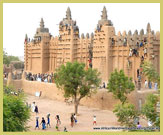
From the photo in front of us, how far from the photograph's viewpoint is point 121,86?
25641mm

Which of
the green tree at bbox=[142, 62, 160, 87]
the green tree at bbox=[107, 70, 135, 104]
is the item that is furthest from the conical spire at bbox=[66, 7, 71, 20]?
the green tree at bbox=[142, 62, 160, 87]

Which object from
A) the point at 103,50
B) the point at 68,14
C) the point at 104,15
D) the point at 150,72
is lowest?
the point at 150,72

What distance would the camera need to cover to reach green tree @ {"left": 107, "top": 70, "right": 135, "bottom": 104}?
83.7 feet

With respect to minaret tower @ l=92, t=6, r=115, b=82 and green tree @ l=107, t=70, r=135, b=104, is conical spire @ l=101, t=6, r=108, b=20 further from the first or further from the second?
green tree @ l=107, t=70, r=135, b=104

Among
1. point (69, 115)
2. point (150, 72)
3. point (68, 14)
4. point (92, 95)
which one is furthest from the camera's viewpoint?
point (68, 14)

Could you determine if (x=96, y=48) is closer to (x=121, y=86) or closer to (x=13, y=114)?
(x=121, y=86)

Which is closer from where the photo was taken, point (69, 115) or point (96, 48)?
point (69, 115)

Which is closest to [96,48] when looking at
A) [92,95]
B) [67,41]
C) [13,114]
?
[67,41]

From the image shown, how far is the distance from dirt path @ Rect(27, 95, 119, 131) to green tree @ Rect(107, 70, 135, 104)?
1761 millimetres

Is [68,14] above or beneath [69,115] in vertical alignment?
above

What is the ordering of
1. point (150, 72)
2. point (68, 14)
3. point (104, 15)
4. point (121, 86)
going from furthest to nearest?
point (68, 14) → point (104, 15) → point (121, 86) → point (150, 72)

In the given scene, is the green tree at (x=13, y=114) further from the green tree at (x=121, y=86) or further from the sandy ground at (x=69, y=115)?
the green tree at (x=121, y=86)

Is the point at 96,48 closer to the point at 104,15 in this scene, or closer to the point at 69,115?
the point at 104,15

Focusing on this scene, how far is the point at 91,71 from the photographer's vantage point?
87.3 ft
